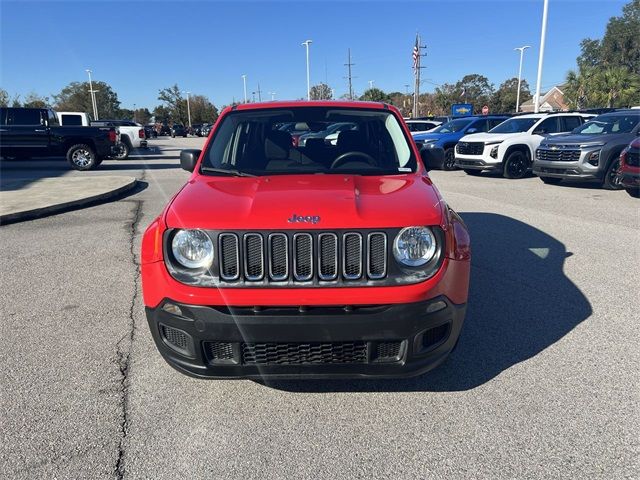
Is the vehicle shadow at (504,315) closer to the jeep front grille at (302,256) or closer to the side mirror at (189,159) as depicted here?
the jeep front grille at (302,256)

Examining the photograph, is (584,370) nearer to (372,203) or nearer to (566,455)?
(566,455)

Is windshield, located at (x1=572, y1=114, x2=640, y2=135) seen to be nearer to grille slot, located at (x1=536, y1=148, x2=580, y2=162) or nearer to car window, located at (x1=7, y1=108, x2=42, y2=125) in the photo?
grille slot, located at (x1=536, y1=148, x2=580, y2=162)

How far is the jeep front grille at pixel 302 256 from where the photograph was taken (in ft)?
8.34

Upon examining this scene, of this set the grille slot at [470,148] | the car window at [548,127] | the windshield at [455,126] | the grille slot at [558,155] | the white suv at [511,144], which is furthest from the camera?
the windshield at [455,126]

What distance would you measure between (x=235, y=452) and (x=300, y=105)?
287 centimetres

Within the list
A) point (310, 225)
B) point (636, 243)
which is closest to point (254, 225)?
point (310, 225)

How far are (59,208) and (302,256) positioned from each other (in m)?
7.85

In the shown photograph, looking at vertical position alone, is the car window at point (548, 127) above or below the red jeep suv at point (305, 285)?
above

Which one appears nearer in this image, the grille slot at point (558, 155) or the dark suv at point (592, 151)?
the dark suv at point (592, 151)

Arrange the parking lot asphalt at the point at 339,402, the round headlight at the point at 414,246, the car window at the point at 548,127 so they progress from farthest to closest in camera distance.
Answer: the car window at the point at 548,127, the round headlight at the point at 414,246, the parking lot asphalt at the point at 339,402

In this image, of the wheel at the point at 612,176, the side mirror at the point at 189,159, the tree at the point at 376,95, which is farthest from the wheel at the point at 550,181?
the tree at the point at 376,95

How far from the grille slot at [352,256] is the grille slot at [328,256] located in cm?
4

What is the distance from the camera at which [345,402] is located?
288cm

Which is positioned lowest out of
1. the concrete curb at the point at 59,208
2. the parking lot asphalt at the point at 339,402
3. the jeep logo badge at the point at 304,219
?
the parking lot asphalt at the point at 339,402
